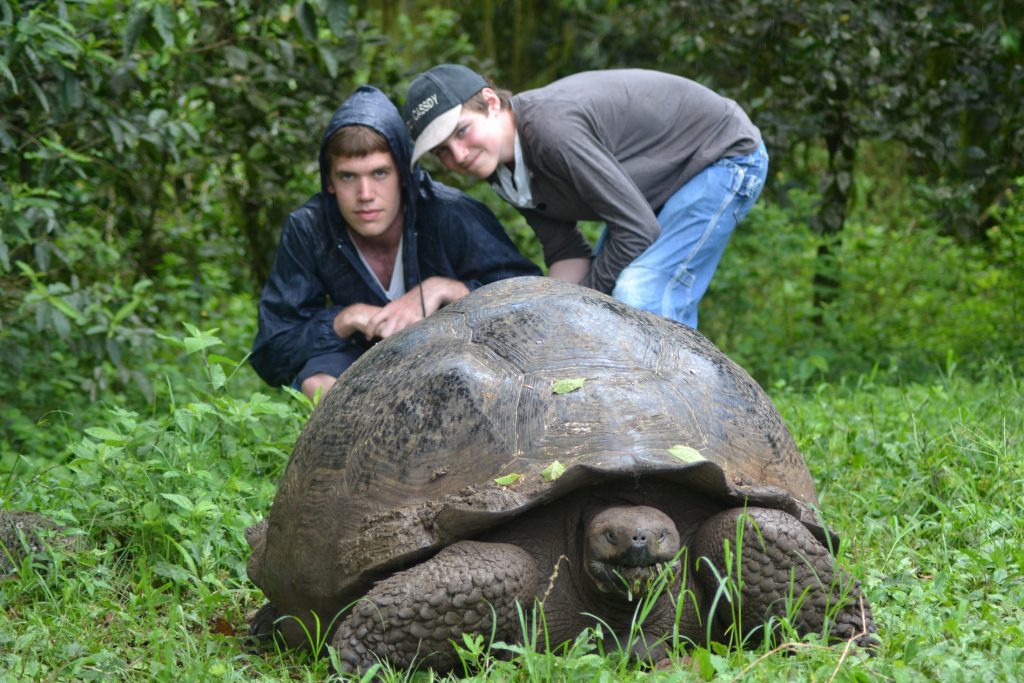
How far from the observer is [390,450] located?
2496 mm

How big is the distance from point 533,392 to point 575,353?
154mm

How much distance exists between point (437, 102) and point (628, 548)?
6.53 ft

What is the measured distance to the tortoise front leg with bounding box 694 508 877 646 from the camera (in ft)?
7.80

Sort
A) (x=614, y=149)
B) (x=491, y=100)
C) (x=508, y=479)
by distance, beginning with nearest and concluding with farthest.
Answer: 1. (x=508, y=479)
2. (x=491, y=100)
3. (x=614, y=149)

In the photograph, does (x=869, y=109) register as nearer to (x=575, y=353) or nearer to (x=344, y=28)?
(x=344, y=28)

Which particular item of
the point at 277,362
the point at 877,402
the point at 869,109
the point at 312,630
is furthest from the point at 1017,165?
the point at 312,630

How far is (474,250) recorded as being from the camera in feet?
14.1

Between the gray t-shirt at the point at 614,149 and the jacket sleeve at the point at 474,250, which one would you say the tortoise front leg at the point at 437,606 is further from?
the jacket sleeve at the point at 474,250

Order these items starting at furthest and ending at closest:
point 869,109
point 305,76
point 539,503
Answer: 1. point 869,109
2. point 305,76
3. point 539,503

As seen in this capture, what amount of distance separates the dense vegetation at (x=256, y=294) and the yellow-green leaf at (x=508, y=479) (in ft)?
1.07

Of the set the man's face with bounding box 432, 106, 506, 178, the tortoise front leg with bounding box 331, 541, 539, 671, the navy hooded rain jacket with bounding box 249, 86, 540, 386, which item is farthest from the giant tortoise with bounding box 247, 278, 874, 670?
the navy hooded rain jacket with bounding box 249, 86, 540, 386

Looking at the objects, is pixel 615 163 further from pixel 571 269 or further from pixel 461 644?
pixel 461 644

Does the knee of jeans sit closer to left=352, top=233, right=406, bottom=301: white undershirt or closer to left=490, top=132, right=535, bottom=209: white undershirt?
left=490, top=132, right=535, bottom=209: white undershirt

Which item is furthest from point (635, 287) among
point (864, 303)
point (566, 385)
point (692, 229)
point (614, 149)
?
point (864, 303)
